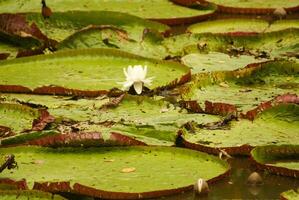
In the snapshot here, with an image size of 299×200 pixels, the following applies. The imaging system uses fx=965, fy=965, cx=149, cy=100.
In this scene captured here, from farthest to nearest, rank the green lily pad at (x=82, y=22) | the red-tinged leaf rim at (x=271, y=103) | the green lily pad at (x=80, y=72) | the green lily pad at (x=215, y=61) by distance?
the green lily pad at (x=82, y=22) < the green lily pad at (x=215, y=61) < the green lily pad at (x=80, y=72) < the red-tinged leaf rim at (x=271, y=103)

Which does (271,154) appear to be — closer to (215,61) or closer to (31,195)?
(31,195)

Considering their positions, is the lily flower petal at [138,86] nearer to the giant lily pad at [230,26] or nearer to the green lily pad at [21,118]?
the green lily pad at [21,118]

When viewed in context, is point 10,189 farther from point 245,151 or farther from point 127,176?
point 245,151

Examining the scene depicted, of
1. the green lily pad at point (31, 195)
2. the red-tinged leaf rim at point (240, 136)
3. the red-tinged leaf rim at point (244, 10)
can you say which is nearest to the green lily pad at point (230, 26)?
the red-tinged leaf rim at point (244, 10)

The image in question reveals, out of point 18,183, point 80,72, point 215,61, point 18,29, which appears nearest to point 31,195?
point 18,183

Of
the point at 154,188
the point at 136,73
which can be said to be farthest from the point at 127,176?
the point at 136,73

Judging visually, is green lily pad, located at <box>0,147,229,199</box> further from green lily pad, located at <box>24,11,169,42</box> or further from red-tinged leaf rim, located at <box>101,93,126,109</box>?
green lily pad, located at <box>24,11,169,42</box>
